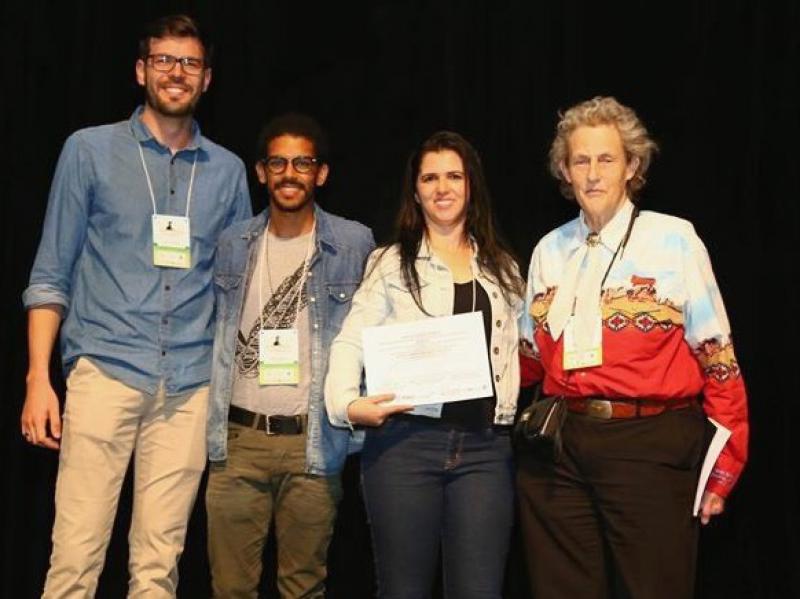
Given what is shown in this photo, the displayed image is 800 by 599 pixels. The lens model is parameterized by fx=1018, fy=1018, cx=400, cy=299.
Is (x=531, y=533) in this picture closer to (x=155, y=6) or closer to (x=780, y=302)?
(x=780, y=302)

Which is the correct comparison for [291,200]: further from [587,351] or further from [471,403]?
[587,351]

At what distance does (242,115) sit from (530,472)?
80.0 inches

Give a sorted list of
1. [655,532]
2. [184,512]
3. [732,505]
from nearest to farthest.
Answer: [655,532] < [184,512] < [732,505]

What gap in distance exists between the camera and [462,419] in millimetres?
2818

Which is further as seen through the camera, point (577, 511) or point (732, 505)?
point (732, 505)

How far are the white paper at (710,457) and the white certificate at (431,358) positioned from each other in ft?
1.98

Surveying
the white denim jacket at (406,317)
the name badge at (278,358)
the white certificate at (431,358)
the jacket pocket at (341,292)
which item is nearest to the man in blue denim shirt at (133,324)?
the name badge at (278,358)

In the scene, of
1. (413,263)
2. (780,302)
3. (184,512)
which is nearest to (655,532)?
(413,263)

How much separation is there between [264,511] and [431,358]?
0.73 metres

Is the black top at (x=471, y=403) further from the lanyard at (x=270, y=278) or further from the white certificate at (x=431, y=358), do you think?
the lanyard at (x=270, y=278)

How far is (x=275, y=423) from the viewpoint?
9.92ft

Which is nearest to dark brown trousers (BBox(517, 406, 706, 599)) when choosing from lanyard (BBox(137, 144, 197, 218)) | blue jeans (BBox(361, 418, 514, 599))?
blue jeans (BBox(361, 418, 514, 599))

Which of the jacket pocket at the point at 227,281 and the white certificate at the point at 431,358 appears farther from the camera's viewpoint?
the jacket pocket at the point at 227,281

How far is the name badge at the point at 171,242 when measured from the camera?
3.12 meters
